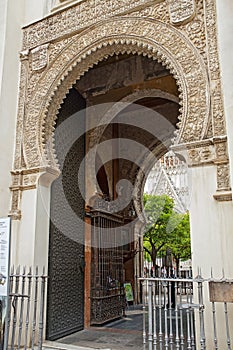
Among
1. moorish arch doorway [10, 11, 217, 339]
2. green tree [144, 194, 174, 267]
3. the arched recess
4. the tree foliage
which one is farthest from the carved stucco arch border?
the tree foliage

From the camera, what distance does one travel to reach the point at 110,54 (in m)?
4.32

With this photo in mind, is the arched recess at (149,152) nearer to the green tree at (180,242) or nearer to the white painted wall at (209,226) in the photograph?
the white painted wall at (209,226)

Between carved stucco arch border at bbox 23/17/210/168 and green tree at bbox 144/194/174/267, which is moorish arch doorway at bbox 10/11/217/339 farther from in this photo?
green tree at bbox 144/194/174/267

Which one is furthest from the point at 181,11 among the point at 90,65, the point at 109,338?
the point at 109,338

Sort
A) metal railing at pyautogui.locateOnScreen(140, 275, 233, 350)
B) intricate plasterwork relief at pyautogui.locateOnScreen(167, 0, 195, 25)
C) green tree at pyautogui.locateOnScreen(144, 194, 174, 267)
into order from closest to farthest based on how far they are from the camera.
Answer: metal railing at pyautogui.locateOnScreen(140, 275, 233, 350) → intricate plasterwork relief at pyautogui.locateOnScreen(167, 0, 195, 25) → green tree at pyautogui.locateOnScreen(144, 194, 174, 267)

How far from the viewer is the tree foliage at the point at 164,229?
45.4ft

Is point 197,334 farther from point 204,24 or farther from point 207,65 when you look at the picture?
point 204,24

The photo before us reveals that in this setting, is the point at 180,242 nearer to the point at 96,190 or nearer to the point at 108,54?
the point at 96,190

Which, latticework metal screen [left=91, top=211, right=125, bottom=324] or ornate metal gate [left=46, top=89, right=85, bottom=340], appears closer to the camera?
ornate metal gate [left=46, top=89, right=85, bottom=340]

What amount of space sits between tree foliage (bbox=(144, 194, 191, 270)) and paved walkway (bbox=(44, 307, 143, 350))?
26.1ft

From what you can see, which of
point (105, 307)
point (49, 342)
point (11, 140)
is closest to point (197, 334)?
point (49, 342)

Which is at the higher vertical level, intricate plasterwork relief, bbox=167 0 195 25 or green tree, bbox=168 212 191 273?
intricate plasterwork relief, bbox=167 0 195 25

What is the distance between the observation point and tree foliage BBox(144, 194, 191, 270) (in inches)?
545

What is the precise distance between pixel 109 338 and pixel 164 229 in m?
10.1
